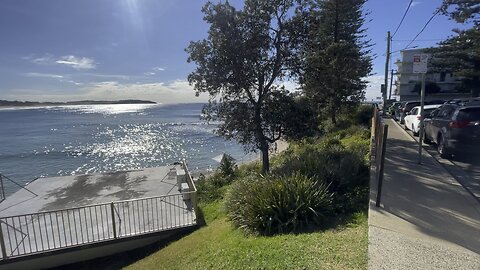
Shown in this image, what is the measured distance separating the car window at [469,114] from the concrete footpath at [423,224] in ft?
6.66

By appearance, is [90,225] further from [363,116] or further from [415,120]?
[363,116]

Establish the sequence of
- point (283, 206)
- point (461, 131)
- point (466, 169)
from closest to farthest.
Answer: point (283, 206) < point (466, 169) < point (461, 131)

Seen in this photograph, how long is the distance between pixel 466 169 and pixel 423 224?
4916 millimetres

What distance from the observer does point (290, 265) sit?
3.84m

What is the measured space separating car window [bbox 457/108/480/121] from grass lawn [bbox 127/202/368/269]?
5891 mm

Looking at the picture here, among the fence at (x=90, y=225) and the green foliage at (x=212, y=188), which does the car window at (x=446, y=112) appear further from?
the fence at (x=90, y=225)

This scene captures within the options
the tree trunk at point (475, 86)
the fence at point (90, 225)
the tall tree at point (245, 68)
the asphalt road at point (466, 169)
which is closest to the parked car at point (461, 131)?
the asphalt road at point (466, 169)

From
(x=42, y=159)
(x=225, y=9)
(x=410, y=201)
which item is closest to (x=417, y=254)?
(x=410, y=201)

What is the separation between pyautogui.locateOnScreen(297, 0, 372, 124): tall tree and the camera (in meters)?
11.6

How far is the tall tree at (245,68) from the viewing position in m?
10.6

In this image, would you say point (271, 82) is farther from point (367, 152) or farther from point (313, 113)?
point (367, 152)

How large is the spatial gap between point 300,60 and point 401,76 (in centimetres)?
6446

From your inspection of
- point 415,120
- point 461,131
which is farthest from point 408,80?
point 461,131

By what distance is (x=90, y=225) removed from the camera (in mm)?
8562
